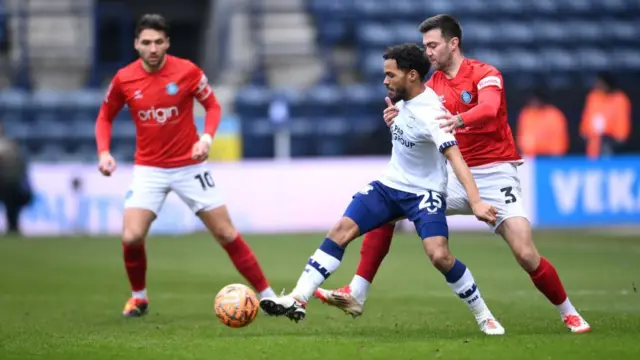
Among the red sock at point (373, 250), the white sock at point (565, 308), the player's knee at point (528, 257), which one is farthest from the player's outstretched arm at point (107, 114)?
the white sock at point (565, 308)

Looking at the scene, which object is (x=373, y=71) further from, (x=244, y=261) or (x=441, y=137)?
(x=441, y=137)

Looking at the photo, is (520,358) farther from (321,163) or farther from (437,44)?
(321,163)

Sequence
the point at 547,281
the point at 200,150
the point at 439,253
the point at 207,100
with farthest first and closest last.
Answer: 1. the point at 207,100
2. the point at 200,150
3. the point at 547,281
4. the point at 439,253

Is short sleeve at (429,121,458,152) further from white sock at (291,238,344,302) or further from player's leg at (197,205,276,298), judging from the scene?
player's leg at (197,205,276,298)

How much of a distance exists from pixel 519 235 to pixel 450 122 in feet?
3.01

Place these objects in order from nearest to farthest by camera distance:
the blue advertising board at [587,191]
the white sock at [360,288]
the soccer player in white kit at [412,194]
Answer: the soccer player in white kit at [412,194]
the white sock at [360,288]
the blue advertising board at [587,191]

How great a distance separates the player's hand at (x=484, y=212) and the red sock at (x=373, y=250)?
1021 mm

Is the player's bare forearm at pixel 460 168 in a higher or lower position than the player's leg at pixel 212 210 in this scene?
higher

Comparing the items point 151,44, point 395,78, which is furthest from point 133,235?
point 395,78

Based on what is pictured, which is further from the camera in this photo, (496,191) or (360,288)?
(360,288)

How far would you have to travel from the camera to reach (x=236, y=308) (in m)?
8.08

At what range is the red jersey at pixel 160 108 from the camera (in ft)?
32.1

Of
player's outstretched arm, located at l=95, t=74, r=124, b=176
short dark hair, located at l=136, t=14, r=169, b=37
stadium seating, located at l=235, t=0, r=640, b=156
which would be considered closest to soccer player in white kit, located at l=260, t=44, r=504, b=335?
short dark hair, located at l=136, t=14, r=169, b=37

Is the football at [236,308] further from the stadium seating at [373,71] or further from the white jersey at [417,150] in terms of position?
the stadium seating at [373,71]
